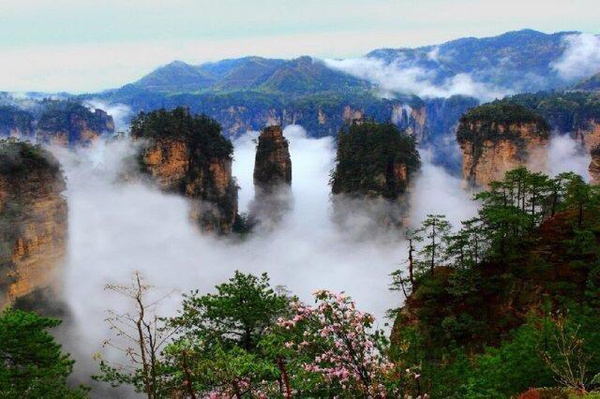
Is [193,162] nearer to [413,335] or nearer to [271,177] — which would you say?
[271,177]

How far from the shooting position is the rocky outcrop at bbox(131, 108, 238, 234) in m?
76.1

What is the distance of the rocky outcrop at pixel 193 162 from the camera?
7606cm

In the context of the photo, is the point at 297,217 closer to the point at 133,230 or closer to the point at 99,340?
the point at 133,230

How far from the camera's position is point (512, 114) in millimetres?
87875

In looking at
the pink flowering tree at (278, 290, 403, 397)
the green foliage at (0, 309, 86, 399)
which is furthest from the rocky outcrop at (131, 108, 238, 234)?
the pink flowering tree at (278, 290, 403, 397)

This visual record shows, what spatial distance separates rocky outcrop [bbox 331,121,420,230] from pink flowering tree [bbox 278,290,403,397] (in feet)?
206

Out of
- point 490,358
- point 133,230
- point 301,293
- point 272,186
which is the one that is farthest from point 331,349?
point 272,186

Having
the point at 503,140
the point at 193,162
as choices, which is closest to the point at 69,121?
the point at 193,162

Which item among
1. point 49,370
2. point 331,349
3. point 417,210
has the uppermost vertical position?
point 331,349

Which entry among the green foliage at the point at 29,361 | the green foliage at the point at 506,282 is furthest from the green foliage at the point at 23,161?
the green foliage at the point at 506,282

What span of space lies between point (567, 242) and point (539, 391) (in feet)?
71.8

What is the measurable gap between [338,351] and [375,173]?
209ft

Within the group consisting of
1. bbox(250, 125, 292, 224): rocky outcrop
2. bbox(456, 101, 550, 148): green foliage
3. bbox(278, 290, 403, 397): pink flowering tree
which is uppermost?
bbox(456, 101, 550, 148): green foliage

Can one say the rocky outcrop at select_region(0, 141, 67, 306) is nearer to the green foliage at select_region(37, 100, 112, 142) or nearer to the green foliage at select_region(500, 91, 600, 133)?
the green foliage at select_region(500, 91, 600, 133)
